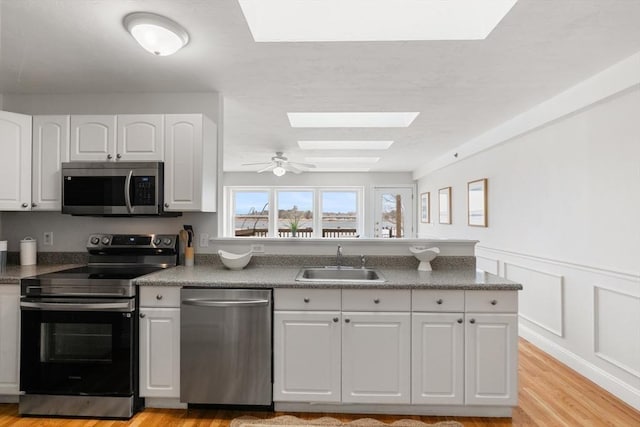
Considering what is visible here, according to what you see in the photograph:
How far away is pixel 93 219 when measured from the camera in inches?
116

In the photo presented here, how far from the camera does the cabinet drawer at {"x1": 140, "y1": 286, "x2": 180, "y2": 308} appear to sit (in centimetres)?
222

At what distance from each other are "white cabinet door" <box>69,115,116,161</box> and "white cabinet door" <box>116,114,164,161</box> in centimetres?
6

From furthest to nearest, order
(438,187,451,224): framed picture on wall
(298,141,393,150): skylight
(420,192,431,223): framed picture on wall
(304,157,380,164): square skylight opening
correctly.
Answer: (420,192,431,223): framed picture on wall, (304,157,380,164): square skylight opening, (438,187,451,224): framed picture on wall, (298,141,393,150): skylight

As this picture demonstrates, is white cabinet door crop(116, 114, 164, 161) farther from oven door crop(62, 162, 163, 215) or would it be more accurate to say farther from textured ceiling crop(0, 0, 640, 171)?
textured ceiling crop(0, 0, 640, 171)

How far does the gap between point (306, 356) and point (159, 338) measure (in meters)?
0.97

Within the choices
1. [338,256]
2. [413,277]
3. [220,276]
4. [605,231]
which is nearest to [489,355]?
[413,277]

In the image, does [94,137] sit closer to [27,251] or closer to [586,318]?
[27,251]

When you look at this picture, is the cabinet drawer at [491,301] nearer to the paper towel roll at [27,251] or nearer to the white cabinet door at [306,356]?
the white cabinet door at [306,356]

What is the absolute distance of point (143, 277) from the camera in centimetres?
227

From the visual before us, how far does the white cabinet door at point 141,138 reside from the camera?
2.60 m

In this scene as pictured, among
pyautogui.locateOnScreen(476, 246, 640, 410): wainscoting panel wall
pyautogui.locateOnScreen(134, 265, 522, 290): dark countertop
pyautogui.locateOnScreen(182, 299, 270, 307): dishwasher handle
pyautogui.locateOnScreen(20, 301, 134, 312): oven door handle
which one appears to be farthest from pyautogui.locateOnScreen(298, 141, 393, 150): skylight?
pyautogui.locateOnScreen(20, 301, 134, 312): oven door handle

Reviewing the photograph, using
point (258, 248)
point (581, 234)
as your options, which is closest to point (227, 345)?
point (258, 248)

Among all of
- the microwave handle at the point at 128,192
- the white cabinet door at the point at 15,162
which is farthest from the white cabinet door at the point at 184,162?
the white cabinet door at the point at 15,162

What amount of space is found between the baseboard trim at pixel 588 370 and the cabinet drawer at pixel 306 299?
2147 millimetres
